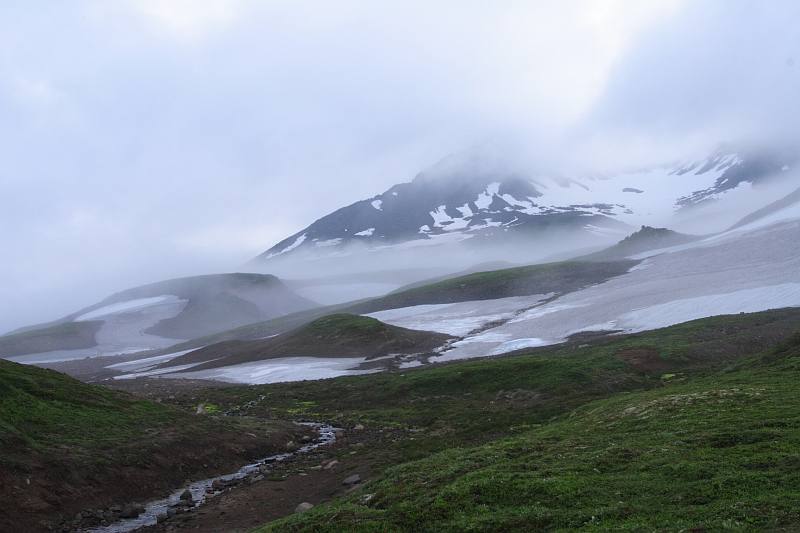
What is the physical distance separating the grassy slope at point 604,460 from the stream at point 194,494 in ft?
23.1

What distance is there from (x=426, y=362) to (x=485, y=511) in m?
56.8

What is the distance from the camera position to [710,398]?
26.5 metres

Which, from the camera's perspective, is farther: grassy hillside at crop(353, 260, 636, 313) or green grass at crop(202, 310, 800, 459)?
grassy hillside at crop(353, 260, 636, 313)

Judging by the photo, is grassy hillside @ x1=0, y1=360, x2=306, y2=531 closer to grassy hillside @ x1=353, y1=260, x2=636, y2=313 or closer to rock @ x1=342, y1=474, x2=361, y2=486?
rock @ x1=342, y1=474, x2=361, y2=486

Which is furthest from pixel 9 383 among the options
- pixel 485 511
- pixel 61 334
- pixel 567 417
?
pixel 61 334

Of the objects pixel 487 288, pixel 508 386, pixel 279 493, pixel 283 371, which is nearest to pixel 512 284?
pixel 487 288

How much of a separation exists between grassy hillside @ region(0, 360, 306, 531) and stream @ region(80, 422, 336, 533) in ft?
3.21

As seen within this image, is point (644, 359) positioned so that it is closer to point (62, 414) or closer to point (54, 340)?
point (62, 414)

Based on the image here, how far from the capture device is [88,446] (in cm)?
2947

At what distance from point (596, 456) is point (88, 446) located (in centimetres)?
2456

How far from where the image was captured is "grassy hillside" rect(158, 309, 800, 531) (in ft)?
49.1

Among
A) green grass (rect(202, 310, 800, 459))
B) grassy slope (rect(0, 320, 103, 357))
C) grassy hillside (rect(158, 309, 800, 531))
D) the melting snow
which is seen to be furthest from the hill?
grassy slope (rect(0, 320, 103, 357))

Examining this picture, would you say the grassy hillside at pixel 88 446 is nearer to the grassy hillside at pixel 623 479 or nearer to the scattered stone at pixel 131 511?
the scattered stone at pixel 131 511

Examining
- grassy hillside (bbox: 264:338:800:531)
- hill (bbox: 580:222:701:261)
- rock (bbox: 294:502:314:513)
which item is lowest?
rock (bbox: 294:502:314:513)
